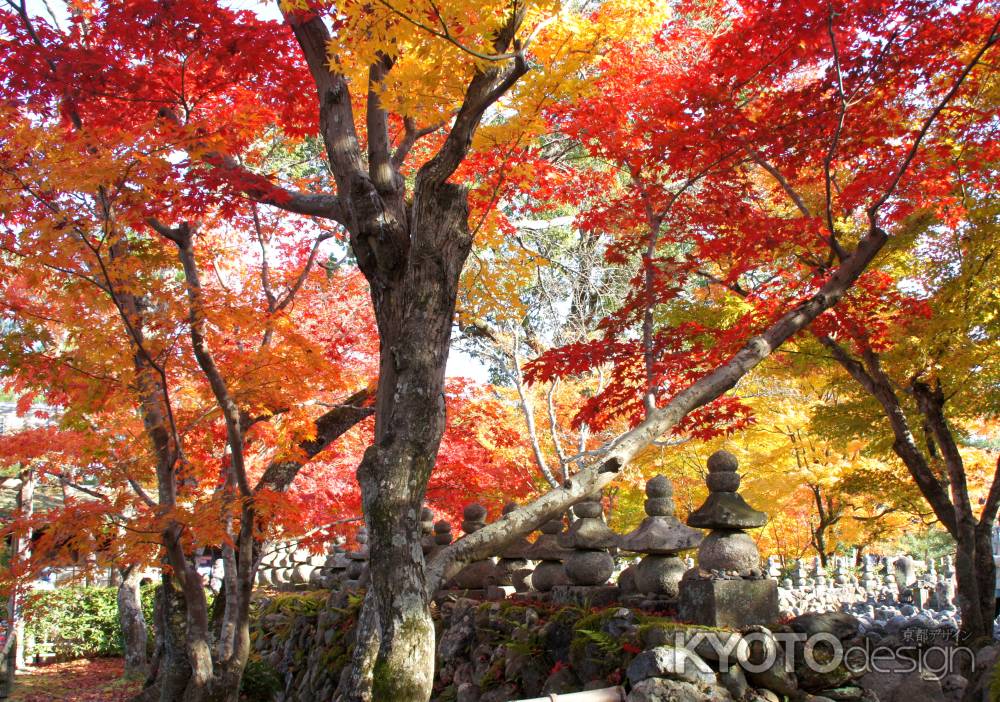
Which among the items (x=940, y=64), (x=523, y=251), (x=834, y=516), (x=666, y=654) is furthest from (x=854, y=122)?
(x=834, y=516)

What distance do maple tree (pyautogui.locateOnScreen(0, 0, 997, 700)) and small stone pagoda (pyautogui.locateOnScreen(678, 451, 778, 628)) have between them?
913 mm

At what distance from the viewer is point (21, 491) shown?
1276 cm

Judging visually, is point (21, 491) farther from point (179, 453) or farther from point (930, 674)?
point (930, 674)

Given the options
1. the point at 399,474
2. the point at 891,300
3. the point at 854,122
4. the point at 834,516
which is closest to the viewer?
the point at 399,474

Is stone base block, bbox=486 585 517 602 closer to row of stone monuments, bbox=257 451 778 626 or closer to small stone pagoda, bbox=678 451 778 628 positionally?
row of stone monuments, bbox=257 451 778 626

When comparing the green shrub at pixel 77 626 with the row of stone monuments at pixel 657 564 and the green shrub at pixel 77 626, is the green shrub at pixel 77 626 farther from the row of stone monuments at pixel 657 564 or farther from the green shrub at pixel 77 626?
the row of stone monuments at pixel 657 564

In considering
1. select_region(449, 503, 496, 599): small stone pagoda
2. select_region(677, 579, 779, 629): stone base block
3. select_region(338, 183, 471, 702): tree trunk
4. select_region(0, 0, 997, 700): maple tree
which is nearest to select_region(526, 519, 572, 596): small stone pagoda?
select_region(449, 503, 496, 599): small stone pagoda

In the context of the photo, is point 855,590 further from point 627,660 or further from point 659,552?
point 627,660

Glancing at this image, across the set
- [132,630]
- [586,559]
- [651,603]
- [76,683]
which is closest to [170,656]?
[586,559]

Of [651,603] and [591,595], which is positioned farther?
[591,595]

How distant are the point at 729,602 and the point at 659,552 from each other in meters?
1.09

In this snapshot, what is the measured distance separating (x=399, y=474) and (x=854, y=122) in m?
5.97

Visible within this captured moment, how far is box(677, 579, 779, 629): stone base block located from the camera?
560 centimetres

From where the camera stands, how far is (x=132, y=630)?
15.0m
